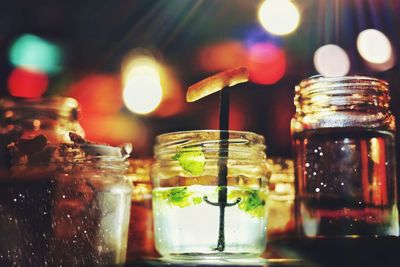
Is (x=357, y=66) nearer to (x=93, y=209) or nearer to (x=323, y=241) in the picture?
(x=323, y=241)

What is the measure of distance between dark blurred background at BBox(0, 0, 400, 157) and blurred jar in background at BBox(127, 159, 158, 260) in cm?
23

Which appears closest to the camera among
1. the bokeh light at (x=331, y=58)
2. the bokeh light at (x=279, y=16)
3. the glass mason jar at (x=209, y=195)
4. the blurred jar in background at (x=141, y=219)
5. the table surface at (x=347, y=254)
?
the table surface at (x=347, y=254)

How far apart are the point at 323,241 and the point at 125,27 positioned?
116cm

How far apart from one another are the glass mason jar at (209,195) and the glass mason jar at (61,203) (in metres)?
0.11

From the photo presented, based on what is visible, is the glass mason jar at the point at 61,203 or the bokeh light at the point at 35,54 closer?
the glass mason jar at the point at 61,203

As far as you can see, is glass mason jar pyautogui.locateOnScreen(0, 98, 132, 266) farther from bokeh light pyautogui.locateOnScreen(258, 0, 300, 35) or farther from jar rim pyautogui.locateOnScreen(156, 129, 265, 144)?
bokeh light pyautogui.locateOnScreen(258, 0, 300, 35)

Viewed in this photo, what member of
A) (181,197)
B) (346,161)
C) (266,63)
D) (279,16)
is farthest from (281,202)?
(266,63)

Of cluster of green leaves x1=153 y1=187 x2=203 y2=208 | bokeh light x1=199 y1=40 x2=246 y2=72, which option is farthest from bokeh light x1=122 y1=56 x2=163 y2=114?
cluster of green leaves x1=153 y1=187 x2=203 y2=208

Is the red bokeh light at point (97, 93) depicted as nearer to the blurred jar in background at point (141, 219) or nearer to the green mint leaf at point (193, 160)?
the blurred jar in background at point (141, 219)

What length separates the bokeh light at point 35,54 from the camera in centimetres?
206

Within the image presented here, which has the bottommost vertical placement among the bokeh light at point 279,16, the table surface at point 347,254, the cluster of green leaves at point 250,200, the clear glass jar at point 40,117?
the table surface at point 347,254

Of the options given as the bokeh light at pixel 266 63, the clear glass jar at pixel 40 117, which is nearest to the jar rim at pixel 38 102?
the clear glass jar at pixel 40 117

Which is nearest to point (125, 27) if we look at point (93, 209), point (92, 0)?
point (92, 0)

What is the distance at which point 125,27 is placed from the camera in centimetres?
203
